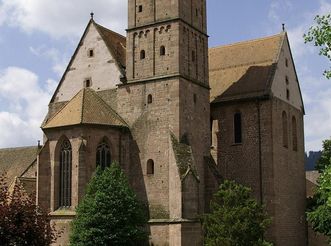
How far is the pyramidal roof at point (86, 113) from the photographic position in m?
40.8

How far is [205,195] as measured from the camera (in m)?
42.3

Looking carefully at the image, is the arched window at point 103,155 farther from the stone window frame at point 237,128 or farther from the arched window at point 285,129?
the arched window at point 285,129

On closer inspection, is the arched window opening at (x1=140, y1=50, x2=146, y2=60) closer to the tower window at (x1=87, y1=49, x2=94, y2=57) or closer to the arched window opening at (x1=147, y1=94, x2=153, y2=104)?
the arched window opening at (x1=147, y1=94, x2=153, y2=104)

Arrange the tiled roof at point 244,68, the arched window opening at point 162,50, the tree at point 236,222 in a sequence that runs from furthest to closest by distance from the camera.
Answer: the tiled roof at point 244,68 → the arched window opening at point 162,50 → the tree at point 236,222

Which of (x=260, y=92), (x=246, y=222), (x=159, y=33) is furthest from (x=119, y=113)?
(x=246, y=222)

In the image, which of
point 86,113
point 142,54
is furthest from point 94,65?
point 86,113

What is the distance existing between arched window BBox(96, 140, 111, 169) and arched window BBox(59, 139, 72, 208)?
1.97 meters

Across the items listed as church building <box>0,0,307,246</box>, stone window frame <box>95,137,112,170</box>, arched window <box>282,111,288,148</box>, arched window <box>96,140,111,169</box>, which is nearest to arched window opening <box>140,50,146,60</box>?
church building <box>0,0,307,246</box>

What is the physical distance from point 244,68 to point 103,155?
1506 cm

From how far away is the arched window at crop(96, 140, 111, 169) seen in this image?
134 feet

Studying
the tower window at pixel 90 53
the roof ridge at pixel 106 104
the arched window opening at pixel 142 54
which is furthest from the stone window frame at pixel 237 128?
the tower window at pixel 90 53

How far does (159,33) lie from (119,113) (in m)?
6.58

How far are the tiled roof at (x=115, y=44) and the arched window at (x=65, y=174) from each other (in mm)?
7985

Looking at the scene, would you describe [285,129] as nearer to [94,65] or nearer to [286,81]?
[286,81]
